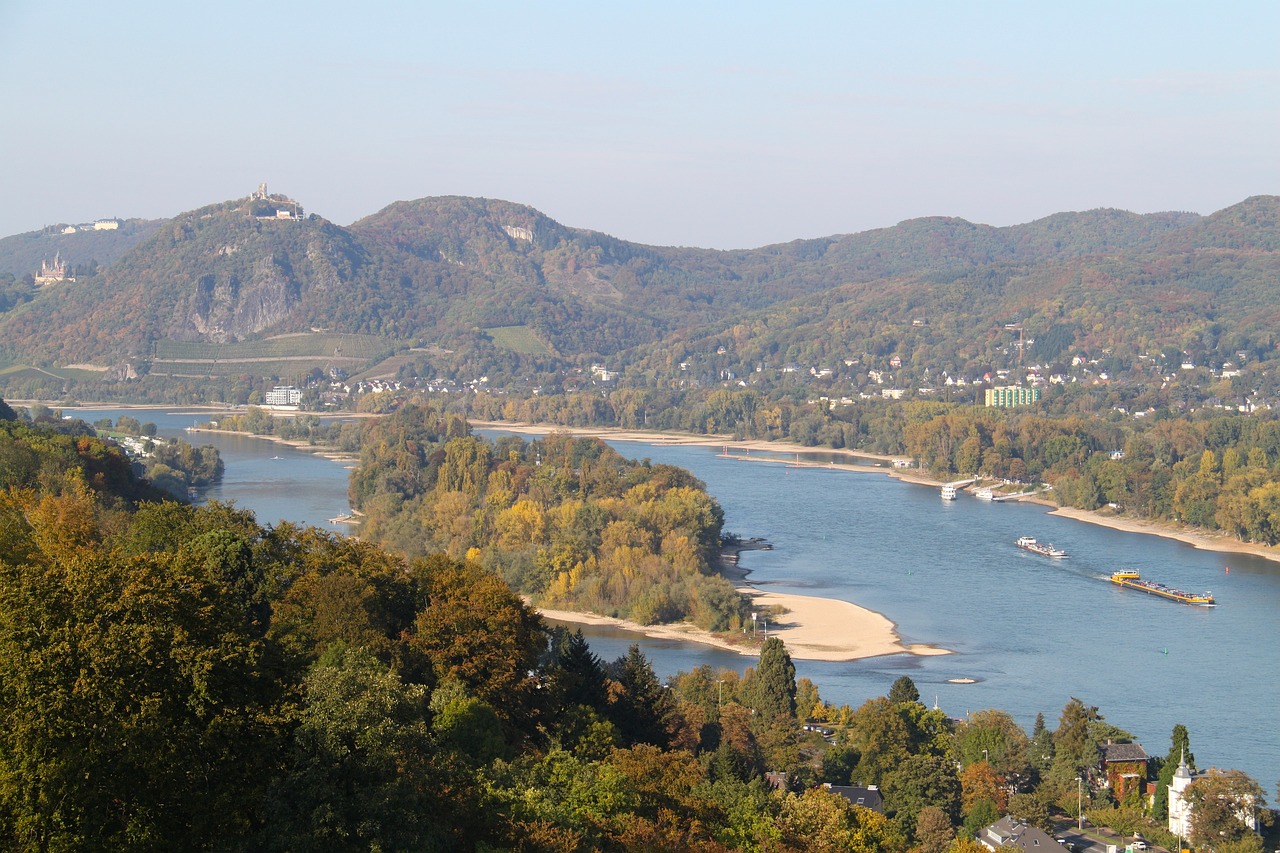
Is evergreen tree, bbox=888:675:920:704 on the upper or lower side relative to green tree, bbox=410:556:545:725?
lower

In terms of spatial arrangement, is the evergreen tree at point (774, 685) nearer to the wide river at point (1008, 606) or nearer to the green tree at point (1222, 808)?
the wide river at point (1008, 606)

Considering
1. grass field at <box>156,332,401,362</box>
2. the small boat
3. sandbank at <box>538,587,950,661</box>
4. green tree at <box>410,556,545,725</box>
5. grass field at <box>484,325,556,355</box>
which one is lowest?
sandbank at <box>538,587,950,661</box>

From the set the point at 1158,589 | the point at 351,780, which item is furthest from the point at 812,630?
the point at 351,780

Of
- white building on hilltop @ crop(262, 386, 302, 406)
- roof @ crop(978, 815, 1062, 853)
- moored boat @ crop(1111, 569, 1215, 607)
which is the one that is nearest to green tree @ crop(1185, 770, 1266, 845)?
roof @ crop(978, 815, 1062, 853)

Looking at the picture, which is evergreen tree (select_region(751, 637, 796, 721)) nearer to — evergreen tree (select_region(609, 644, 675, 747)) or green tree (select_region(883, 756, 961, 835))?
green tree (select_region(883, 756, 961, 835))

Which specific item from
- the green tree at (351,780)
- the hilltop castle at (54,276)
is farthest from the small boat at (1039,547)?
the hilltop castle at (54,276)

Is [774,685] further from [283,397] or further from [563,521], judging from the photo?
[283,397]
